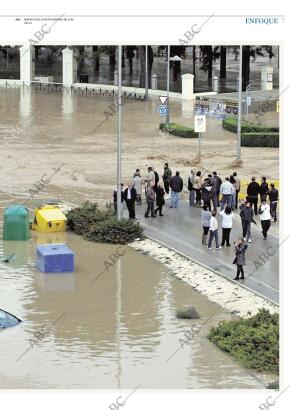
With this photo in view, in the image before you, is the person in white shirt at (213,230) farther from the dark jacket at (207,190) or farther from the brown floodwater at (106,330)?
the dark jacket at (207,190)

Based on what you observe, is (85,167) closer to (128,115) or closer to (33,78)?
(128,115)

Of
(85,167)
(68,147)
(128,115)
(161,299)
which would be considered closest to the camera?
(161,299)

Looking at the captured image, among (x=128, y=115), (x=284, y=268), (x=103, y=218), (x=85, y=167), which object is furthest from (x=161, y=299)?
(x=128, y=115)

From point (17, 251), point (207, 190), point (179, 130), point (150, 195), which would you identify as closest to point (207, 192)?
point (207, 190)

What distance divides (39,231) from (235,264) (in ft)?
22.6

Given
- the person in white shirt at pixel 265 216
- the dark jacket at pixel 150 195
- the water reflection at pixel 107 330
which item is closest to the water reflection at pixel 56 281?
the water reflection at pixel 107 330

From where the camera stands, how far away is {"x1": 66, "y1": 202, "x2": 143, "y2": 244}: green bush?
2500 cm

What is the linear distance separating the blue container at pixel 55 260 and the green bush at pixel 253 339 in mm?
5549

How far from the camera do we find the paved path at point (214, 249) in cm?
2051

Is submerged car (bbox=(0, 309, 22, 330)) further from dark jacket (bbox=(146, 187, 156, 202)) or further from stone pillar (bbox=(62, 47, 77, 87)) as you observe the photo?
stone pillar (bbox=(62, 47, 77, 87))

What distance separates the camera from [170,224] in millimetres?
26531

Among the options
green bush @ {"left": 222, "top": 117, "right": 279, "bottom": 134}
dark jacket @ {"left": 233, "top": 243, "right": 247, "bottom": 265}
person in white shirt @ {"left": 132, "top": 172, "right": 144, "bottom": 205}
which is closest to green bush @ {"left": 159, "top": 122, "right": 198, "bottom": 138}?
green bush @ {"left": 222, "top": 117, "right": 279, "bottom": 134}

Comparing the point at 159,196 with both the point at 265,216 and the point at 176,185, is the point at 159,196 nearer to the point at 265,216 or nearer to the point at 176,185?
the point at 176,185

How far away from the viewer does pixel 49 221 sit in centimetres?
2634
